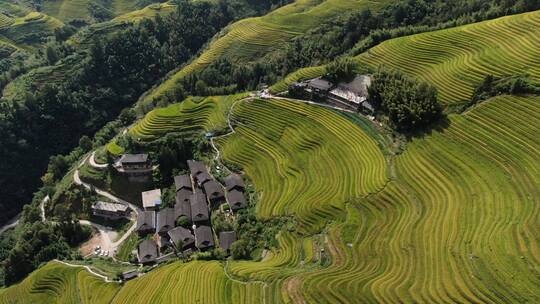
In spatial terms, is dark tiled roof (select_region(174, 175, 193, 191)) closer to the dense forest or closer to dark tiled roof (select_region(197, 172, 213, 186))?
dark tiled roof (select_region(197, 172, 213, 186))

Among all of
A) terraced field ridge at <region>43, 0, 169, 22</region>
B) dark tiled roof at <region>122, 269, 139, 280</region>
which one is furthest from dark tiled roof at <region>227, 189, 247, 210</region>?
terraced field ridge at <region>43, 0, 169, 22</region>

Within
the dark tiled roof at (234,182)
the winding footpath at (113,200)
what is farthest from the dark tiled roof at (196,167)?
the winding footpath at (113,200)

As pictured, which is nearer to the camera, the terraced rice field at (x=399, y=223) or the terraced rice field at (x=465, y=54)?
the terraced rice field at (x=399, y=223)

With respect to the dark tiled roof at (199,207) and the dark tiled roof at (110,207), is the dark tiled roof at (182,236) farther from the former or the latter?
the dark tiled roof at (110,207)

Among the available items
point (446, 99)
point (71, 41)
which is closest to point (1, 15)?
point (71, 41)

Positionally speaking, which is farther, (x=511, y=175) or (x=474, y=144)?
(x=474, y=144)

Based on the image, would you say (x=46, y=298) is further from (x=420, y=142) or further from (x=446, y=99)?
(x=446, y=99)

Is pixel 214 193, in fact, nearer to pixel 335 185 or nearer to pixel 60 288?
pixel 335 185
